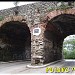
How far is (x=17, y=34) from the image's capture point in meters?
12.9

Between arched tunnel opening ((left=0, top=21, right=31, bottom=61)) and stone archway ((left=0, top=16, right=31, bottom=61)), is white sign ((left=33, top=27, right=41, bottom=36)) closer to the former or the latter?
stone archway ((left=0, top=16, right=31, bottom=61))

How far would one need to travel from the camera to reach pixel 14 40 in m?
12.7

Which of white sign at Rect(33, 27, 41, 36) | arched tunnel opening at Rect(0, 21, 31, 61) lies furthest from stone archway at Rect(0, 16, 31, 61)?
white sign at Rect(33, 27, 41, 36)

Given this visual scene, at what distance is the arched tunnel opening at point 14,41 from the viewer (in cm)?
1134

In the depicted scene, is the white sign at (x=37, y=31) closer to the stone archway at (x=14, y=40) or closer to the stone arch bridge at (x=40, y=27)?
the stone arch bridge at (x=40, y=27)

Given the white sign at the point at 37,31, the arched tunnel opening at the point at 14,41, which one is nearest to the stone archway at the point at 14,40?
the arched tunnel opening at the point at 14,41

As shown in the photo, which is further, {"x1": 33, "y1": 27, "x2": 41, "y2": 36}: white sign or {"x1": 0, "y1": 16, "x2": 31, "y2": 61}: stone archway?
{"x1": 0, "y1": 16, "x2": 31, "y2": 61}: stone archway

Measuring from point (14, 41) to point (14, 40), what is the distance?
82 mm

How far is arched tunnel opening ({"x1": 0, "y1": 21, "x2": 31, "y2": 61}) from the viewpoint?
1134 centimetres

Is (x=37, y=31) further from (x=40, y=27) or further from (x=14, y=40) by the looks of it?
(x=14, y=40)

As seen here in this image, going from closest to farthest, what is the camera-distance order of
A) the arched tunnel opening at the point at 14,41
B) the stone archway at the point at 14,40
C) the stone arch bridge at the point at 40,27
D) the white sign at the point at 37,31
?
the stone arch bridge at the point at 40,27
the white sign at the point at 37,31
the stone archway at the point at 14,40
the arched tunnel opening at the point at 14,41

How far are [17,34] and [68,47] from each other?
14.4 meters

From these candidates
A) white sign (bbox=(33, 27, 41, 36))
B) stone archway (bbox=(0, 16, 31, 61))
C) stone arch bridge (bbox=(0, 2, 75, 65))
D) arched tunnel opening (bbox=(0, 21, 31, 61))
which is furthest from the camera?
arched tunnel opening (bbox=(0, 21, 31, 61))

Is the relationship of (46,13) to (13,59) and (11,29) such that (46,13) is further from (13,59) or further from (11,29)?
(13,59)
